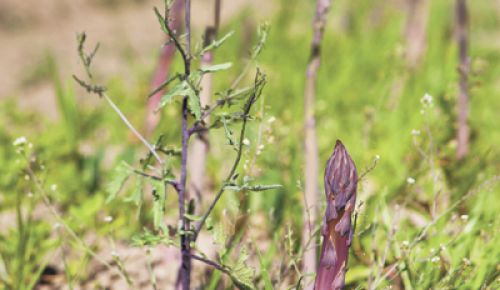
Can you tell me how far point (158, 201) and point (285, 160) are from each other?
98 centimetres

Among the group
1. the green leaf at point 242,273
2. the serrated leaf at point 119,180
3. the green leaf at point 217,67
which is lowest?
the green leaf at point 242,273

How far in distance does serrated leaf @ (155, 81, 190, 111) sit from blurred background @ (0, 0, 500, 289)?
0.11 metres

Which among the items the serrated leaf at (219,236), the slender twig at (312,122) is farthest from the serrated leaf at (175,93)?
the slender twig at (312,122)

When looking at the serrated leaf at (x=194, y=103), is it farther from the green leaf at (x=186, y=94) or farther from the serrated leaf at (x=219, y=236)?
the serrated leaf at (x=219, y=236)

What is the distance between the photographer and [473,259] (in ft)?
4.70

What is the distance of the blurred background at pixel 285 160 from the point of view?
55.3 inches

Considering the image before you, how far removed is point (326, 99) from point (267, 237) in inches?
36.2

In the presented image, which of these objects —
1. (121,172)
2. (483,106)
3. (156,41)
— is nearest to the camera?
(121,172)

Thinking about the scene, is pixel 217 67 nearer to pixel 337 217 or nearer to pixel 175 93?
pixel 175 93

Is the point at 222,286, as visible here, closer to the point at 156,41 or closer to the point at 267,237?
the point at 267,237

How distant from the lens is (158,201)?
41.1 inches

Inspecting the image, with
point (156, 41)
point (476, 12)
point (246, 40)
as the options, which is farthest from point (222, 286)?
point (476, 12)

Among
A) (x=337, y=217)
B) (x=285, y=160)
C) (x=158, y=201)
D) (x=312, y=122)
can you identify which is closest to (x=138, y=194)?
(x=158, y=201)

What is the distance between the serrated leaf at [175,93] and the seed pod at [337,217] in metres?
0.28
